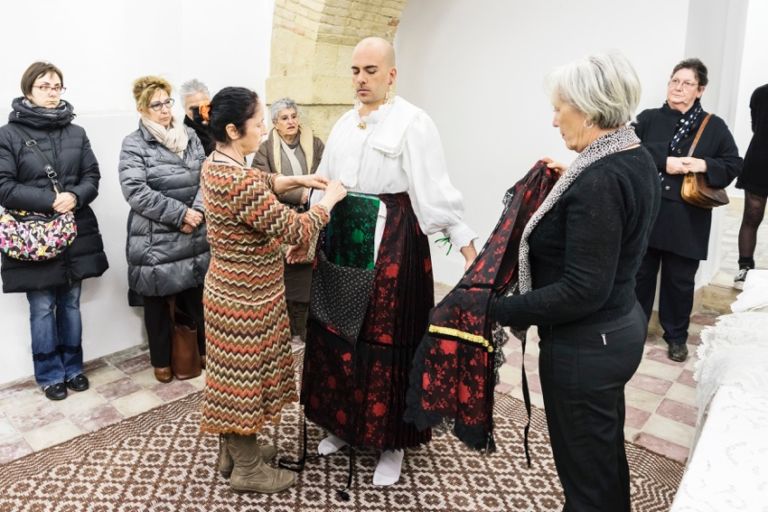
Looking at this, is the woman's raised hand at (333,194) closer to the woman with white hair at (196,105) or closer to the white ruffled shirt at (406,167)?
the white ruffled shirt at (406,167)

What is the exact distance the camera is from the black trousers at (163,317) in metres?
3.68

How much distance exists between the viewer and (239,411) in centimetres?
249

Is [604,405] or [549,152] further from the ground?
[549,152]

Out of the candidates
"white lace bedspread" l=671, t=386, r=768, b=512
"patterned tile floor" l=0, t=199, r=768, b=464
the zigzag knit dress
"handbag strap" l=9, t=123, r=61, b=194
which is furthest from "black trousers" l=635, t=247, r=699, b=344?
"handbag strap" l=9, t=123, r=61, b=194

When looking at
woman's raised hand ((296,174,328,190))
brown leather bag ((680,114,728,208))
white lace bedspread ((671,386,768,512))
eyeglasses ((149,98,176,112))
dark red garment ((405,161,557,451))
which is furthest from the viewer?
brown leather bag ((680,114,728,208))

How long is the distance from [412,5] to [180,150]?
2.72 m

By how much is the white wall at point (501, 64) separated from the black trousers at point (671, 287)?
0.99 m

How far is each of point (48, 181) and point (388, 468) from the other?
223cm

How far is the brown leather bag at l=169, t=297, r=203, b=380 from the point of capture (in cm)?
373

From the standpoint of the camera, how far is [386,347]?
8.45 feet

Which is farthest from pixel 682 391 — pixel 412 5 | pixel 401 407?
pixel 412 5

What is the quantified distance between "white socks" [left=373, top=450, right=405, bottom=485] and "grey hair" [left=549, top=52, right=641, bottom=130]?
5.50 ft

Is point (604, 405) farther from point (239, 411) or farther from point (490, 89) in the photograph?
point (490, 89)

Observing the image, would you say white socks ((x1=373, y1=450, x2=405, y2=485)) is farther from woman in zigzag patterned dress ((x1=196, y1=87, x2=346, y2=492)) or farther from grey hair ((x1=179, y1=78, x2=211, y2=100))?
grey hair ((x1=179, y1=78, x2=211, y2=100))
